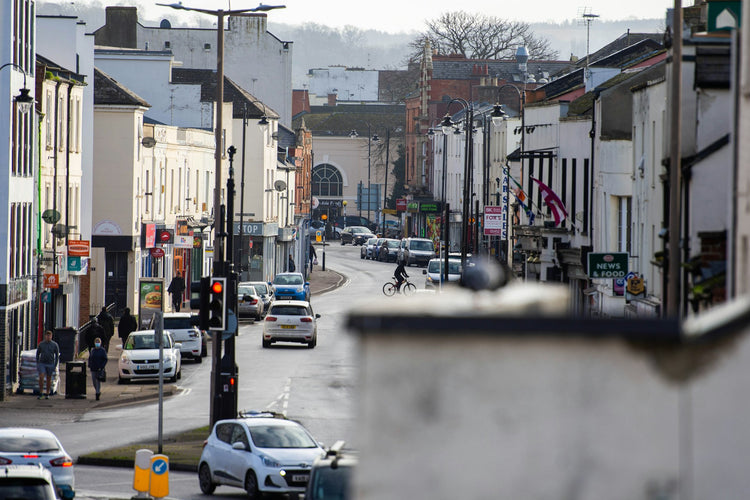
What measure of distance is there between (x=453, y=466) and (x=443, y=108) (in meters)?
105

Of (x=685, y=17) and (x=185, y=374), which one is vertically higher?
(x=685, y=17)

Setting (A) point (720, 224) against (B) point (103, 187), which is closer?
(A) point (720, 224)

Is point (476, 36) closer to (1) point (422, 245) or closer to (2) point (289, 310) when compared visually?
(1) point (422, 245)

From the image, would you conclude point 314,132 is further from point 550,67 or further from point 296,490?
point 296,490

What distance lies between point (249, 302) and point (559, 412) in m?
48.5

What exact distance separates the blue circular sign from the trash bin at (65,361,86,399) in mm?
13898

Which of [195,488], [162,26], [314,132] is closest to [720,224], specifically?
[195,488]

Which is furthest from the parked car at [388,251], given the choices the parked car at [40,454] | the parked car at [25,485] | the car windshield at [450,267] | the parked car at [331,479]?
the parked car at [25,485]

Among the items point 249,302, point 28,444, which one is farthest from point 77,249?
point 28,444

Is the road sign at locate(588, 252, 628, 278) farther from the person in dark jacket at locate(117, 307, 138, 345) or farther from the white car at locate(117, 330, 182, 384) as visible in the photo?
the person in dark jacket at locate(117, 307, 138, 345)

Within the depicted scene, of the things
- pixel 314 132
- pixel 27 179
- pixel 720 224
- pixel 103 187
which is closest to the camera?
pixel 720 224

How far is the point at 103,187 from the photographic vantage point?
52.8 m

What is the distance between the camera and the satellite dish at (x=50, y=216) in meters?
36.9

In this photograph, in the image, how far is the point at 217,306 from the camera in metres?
23.3
